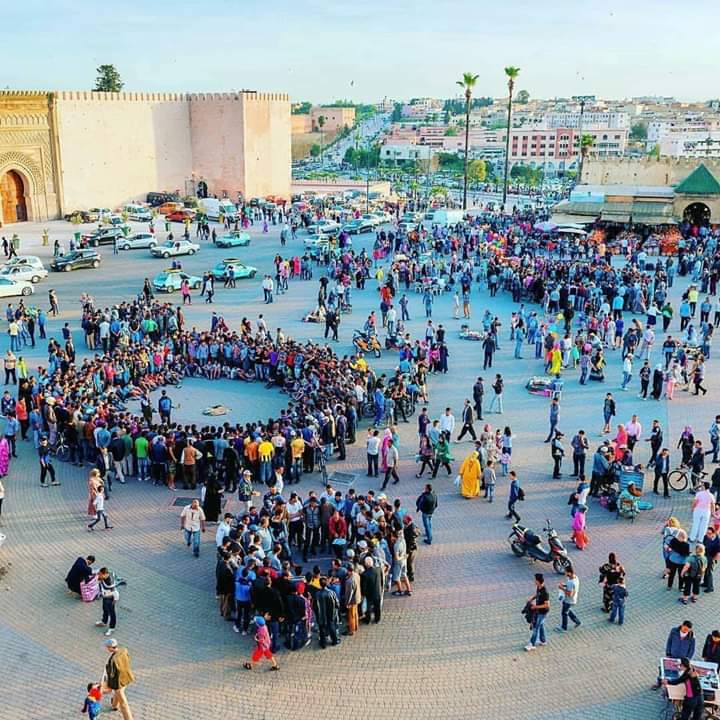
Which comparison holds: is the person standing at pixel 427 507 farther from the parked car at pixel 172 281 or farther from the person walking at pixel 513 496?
the parked car at pixel 172 281

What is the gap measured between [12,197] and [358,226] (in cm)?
1984

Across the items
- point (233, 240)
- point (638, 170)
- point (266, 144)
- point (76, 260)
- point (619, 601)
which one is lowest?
point (619, 601)

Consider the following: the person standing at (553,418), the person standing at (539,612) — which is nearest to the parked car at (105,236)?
the person standing at (553,418)

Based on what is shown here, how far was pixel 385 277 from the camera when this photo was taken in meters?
35.3

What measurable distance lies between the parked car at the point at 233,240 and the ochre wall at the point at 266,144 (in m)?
18.7

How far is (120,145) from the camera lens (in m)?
56.2

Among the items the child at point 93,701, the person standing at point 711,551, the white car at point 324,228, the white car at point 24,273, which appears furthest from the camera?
the white car at point 324,228

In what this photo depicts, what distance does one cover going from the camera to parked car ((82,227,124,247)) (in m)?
42.7

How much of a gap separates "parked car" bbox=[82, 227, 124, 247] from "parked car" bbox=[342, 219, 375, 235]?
11.9 metres

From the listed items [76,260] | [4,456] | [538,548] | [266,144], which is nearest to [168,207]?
[266,144]

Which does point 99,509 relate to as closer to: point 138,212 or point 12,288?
point 12,288

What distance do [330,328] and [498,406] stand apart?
8.16m

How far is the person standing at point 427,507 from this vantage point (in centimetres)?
1384

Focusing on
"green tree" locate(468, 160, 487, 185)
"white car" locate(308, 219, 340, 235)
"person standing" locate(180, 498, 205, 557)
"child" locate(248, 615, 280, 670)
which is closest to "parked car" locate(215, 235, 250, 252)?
"white car" locate(308, 219, 340, 235)
